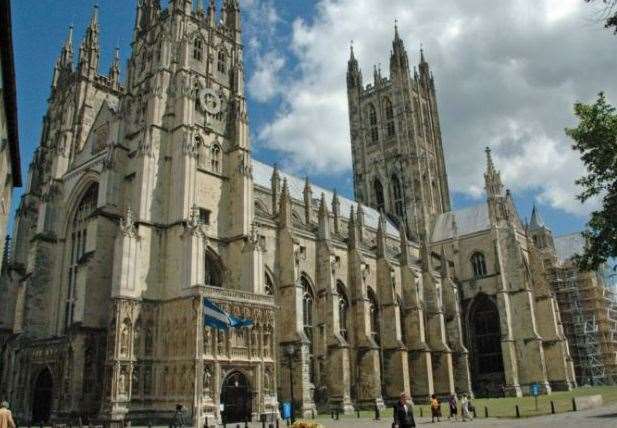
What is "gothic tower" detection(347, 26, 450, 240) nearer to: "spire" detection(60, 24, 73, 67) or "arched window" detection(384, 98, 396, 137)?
"arched window" detection(384, 98, 396, 137)

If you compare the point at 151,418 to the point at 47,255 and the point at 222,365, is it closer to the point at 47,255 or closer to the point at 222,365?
the point at 222,365

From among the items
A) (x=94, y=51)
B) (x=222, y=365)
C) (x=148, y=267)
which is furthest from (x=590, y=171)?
(x=94, y=51)

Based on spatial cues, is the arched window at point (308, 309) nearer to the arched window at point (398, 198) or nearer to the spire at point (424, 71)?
the arched window at point (398, 198)

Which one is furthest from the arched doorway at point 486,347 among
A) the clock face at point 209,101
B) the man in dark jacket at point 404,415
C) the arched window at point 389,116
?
the man in dark jacket at point 404,415

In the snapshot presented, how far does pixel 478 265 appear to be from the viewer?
5922 centimetres

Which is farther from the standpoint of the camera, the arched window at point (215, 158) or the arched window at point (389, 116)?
the arched window at point (389, 116)

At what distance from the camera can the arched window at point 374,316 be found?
45625 millimetres

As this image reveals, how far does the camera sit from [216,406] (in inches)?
1089

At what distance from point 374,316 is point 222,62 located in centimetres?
2390

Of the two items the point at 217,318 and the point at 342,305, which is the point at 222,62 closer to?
the point at 342,305

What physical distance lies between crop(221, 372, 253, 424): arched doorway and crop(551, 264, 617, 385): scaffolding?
48.6m

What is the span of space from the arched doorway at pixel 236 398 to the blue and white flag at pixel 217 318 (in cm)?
281

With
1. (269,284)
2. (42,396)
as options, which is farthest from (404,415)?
(42,396)

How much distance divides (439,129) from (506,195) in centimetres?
1937
